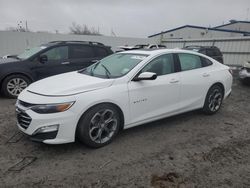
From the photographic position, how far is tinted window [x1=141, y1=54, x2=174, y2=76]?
432cm

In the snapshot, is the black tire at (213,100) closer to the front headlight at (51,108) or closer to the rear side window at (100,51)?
the front headlight at (51,108)

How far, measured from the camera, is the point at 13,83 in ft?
21.9

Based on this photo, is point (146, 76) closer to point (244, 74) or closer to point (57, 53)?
point (57, 53)

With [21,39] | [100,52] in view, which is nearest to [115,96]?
[100,52]

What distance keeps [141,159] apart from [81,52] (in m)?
5.02

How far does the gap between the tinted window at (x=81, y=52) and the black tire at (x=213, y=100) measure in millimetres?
4090

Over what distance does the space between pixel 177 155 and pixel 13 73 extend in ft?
17.0

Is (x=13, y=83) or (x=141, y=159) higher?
(x=13, y=83)

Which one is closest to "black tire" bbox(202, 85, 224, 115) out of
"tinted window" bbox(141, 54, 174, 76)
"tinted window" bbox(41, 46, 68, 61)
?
"tinted window" bbox(141, 54, 174, 76)

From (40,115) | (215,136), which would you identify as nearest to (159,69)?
(215,136)

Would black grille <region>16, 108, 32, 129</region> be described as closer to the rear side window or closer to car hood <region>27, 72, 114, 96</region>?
car hood <region>27, 72, 114, 96</region>

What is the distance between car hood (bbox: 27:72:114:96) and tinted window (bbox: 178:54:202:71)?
1749 mm

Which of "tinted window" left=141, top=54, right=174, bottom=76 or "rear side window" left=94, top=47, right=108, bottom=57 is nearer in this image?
"tinted window" left=141, top=54, right=174, bottom=76

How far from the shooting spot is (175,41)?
66.1 ft
